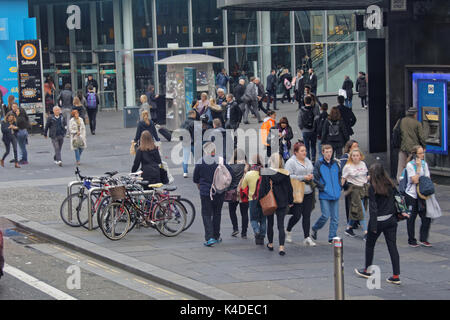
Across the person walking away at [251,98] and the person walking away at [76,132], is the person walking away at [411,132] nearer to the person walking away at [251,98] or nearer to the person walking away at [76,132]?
the person walking away at [76,132]

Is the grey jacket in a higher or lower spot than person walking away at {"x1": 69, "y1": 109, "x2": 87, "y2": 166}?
lower

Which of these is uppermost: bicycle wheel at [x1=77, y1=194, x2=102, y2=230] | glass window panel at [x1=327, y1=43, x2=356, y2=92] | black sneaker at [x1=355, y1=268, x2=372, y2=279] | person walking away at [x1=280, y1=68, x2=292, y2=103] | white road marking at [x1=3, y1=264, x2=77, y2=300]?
glass window panel at [x1=327, y1=43, x2=356, y2=92]

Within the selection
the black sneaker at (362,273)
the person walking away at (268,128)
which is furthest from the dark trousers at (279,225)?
the person walking away at (268,128)

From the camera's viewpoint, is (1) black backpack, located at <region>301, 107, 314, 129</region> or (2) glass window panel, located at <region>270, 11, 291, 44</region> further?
(2) glass window panel, located at <region>270, 11, 291, 44</region>

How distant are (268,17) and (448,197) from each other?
25261mm

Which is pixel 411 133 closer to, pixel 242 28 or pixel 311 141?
pixel 311 141

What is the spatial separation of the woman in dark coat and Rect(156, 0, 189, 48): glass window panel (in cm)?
2493

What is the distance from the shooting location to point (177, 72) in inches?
1109

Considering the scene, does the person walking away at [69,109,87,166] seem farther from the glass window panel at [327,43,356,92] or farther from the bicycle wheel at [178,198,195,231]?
the glass window panel at [327,43,356,92]

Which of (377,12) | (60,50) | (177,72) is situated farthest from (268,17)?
(377,12)

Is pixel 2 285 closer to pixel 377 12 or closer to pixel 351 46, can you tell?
pixel 377 12

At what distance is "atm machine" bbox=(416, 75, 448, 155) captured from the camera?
1761 centimetres

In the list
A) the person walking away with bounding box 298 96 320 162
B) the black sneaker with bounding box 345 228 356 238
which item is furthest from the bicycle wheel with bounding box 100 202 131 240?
the person walking away with bounding box 298 96 320 162

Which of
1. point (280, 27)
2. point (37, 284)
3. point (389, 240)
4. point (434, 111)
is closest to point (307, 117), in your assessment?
point (434, 111)
